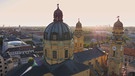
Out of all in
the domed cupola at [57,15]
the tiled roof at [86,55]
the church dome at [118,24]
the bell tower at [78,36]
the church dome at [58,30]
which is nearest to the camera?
the church dome at [58,30]

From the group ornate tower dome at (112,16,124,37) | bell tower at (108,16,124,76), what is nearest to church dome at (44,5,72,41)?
ornate tower dome at (112,16,124,37)

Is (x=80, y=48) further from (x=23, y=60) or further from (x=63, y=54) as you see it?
(x=23, y=60)

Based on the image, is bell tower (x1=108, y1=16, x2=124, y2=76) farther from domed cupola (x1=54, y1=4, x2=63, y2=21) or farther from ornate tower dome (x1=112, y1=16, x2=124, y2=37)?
domed cupola (x1=54, y1=4, x2=63, y2=21)

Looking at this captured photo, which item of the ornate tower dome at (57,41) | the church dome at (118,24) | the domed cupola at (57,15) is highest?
the domed cupola at (57,15)

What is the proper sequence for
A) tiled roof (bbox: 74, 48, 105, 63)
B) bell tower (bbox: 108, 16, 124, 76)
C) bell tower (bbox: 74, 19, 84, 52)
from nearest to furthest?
bell tower (bbox: 108, 16, 124, 76) → tiled roof (bbox: 74, 48, 105, 63) → bell tower (bbox: 74, 19, 84, 52)

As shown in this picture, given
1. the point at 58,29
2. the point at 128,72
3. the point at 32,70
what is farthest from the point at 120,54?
the point at 32,70

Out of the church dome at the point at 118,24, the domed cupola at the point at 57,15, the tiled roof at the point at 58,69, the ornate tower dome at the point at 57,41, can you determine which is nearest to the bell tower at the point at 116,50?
the church dome at the point at 118,24

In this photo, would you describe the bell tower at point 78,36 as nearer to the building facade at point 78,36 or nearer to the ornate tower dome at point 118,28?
the building facade at point 78,36
